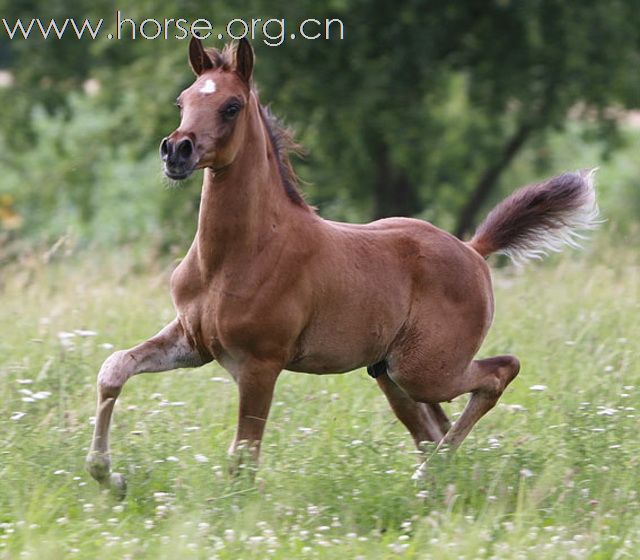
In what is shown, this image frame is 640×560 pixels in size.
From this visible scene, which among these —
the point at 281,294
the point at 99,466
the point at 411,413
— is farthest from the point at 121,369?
the point at 411,413

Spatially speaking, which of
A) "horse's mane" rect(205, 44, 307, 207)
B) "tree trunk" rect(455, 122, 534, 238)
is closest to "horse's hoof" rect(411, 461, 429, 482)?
"horse's mane" rect(205, 44, 307, 207)

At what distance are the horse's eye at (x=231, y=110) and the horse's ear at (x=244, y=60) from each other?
0.23m

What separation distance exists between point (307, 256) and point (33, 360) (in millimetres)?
2646

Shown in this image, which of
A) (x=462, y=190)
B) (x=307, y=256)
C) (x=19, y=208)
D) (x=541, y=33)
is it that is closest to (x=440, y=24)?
(x=541, y=33)

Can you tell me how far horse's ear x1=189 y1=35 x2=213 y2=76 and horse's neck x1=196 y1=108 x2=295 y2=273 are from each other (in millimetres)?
321

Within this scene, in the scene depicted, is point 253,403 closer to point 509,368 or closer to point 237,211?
point 237,211

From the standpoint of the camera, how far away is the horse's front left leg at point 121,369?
570 cm

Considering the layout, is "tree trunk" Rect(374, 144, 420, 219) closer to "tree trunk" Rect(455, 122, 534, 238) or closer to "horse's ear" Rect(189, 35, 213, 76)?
"tree trunk" Rect(455, 122, 534, 238)

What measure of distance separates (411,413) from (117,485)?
1.78 m

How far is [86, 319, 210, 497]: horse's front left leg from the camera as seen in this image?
5.70m

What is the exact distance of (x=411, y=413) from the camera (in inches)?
265

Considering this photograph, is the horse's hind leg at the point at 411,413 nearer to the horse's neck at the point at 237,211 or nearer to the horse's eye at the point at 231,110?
the horse's neck at the point at 237,211

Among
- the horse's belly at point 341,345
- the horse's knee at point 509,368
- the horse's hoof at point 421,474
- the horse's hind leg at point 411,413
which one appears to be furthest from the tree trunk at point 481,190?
the horse's hoof at point 421,474

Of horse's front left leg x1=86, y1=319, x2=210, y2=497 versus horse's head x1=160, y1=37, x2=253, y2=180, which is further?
horse's front left leg x1=86, y1=319, x2=210, y2=497
